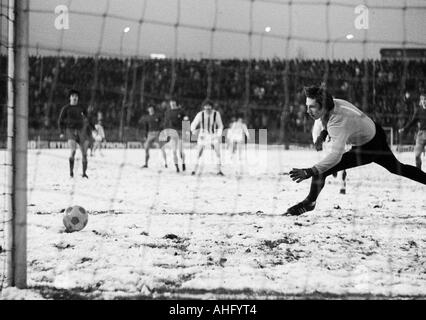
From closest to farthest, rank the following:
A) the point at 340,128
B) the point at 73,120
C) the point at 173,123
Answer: the point at 340,128 → the point at 73,120 → the point at 173,123

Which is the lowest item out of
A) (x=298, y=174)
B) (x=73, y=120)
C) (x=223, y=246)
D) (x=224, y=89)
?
(x=223, y=246)

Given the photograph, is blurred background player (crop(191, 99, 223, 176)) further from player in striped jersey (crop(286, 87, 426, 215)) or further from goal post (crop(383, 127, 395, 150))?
goal post (crop(383, 127, 395, 150))

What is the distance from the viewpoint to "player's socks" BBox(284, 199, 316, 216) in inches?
183

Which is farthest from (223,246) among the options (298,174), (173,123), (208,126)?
(173,123)

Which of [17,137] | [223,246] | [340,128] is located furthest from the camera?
[340,128]

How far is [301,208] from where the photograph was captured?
4738 mm

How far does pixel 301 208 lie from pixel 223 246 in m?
1.33

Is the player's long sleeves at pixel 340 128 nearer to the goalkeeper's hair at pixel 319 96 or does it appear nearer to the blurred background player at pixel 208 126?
the goalkeeper's hair at pixel 319 96

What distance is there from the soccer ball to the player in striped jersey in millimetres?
1838

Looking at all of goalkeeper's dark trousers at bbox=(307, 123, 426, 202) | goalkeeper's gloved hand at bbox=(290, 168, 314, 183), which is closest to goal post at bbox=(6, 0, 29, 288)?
goalkeeper's gloved hand at bbox=(290, 168, 314, 183)

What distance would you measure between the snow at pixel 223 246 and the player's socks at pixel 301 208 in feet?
0.34

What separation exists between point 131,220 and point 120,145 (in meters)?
Result: 18.2

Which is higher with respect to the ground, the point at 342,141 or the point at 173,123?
the point at 173,123

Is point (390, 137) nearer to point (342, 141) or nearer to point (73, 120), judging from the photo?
point (73, 120)
